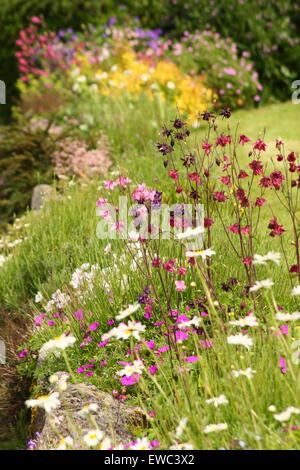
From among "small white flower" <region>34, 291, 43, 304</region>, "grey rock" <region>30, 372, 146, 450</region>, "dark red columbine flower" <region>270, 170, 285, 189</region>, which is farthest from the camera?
"small white flower" <region>34, 291, 43, 304</region>

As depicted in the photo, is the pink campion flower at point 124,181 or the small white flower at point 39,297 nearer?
the pink campion flower at point 124,181

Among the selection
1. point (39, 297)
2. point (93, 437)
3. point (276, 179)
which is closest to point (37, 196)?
point (39, 297)

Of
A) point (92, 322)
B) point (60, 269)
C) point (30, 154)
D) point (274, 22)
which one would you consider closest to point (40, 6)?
point (274, 22)

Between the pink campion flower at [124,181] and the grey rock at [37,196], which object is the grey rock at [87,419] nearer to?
the pink campion flower at [124,181]

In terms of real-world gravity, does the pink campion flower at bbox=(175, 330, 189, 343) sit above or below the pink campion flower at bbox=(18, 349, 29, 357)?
above

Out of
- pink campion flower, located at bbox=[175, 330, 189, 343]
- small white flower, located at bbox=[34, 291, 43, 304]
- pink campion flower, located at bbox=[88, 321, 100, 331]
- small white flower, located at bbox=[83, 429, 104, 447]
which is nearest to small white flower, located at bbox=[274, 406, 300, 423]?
small white flower, located at bbox=[83, 429, 104, 447]

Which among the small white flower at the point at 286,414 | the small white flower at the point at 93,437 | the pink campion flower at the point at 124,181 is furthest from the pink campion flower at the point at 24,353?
the small white flower at the point at 286,414

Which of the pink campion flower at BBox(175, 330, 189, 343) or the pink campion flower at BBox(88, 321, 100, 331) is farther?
the pink campion flower at BBox(88, 321, 100, 331)

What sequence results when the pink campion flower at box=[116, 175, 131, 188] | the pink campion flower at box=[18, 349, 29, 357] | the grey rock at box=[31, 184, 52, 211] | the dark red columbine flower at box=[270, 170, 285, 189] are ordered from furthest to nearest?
the grey rock at box=[31, 184, 52, 211] < the pink campion flower at box=[18, 349, 29, 357] < the pink campion flower at box=[116, 175, 131, 188] < the dark red columbine flower at box=[270, 170, 285, 189]

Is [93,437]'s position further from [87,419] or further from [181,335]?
[181,335]

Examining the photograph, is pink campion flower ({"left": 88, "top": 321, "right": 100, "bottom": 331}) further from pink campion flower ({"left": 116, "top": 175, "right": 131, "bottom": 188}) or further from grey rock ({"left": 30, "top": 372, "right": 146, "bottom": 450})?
pink campion flower ({"left": 116, "top": 175, "right": 131, "bottom": 188})

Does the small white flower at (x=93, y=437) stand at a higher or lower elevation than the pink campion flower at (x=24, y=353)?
higher

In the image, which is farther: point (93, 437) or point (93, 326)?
point (93, 326)

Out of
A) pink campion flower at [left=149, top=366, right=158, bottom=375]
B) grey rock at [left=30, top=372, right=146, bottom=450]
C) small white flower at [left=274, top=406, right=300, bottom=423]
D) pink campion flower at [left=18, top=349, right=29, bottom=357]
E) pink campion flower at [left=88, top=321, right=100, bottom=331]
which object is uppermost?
pink campion flower at [left=88, top=321, right=100, bottom=331]
